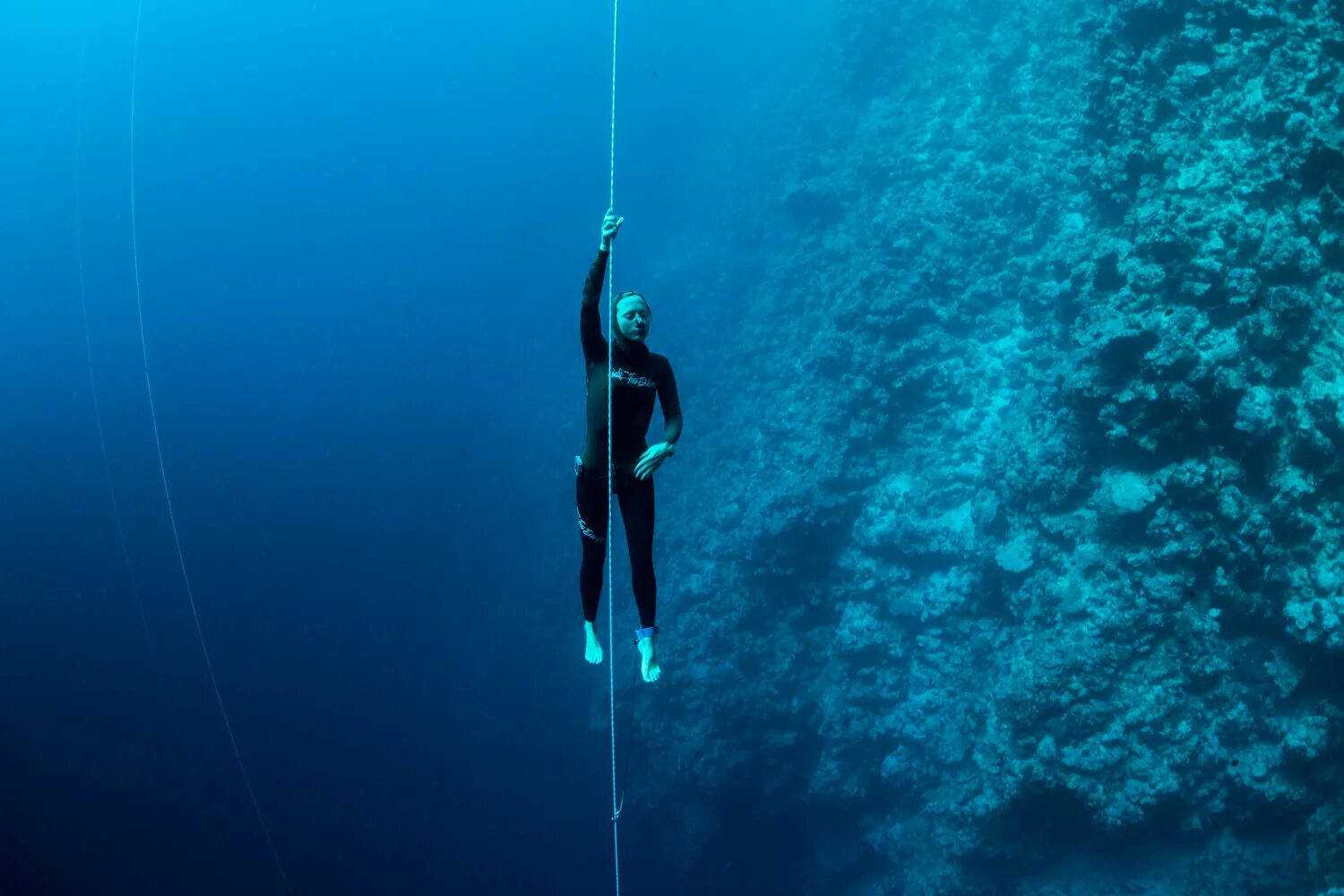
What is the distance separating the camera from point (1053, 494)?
Result: 9547 mm

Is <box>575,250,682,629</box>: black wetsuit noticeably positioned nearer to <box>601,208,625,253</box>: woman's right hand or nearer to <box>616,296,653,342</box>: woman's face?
<box>616,296,653,342</box>: woman's face

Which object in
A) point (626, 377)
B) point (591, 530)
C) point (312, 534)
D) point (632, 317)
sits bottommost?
point (312, 534)

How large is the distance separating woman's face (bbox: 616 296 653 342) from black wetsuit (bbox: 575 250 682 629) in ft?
0.30

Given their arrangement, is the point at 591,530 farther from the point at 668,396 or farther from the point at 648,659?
the point at 668,396

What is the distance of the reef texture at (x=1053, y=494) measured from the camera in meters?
7.78

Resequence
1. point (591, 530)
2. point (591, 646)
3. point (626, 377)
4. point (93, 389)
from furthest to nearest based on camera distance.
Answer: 1. point (93, 389)
2. point (591, 646)
3. point (591, 530)
4. point (626, 377)

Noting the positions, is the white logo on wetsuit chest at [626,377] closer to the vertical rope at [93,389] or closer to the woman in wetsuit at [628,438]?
the woman in wetsuit at [628,438]

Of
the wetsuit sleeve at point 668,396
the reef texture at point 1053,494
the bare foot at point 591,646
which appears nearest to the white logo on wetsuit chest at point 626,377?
the wetsuit sleeve at point 668,396

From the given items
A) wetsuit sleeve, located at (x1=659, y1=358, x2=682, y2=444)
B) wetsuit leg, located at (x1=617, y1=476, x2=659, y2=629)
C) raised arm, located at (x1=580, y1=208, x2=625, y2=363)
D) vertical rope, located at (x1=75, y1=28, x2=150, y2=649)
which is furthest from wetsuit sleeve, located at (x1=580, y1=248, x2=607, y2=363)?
vertical rope, located at (x1=75, y1=28, x2=150, y2=649)

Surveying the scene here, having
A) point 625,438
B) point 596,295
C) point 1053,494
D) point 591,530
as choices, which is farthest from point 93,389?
point 1053,494

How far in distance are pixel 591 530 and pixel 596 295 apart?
1.64 meters

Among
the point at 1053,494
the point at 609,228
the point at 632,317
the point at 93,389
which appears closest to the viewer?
the point at 609,228

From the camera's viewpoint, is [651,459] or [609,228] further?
[651,459]

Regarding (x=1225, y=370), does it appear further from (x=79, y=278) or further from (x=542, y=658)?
(x=79, y=278)
